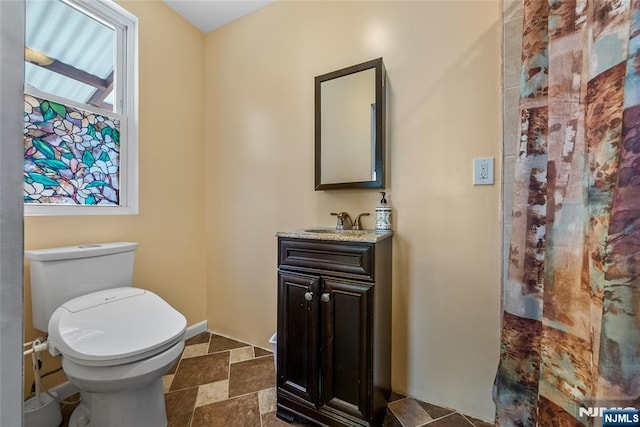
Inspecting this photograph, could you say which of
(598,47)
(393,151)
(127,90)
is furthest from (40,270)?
(598,47)

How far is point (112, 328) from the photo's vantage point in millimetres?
1107

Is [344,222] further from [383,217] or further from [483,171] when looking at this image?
[483,171]

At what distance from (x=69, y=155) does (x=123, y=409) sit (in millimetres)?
1396

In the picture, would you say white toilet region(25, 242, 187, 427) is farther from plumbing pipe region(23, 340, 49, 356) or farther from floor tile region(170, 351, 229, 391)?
floor tile region(170, 351, 229, 391)

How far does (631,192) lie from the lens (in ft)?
1.59

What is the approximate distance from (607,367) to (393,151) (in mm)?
1185

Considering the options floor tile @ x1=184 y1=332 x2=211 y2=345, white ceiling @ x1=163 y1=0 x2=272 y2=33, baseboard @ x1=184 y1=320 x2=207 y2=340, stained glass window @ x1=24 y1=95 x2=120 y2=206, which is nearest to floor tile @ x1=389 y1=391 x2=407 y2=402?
floor tile @ x1=184 y1=332 x2=211 y2=345

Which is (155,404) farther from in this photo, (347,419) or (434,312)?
(434,312)

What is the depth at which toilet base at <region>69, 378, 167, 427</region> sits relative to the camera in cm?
108

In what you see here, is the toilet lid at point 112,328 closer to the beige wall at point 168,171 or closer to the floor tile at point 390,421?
the beige wall at point 168,171

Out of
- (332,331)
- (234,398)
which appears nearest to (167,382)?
(234,398)

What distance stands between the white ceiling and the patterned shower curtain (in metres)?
1.79

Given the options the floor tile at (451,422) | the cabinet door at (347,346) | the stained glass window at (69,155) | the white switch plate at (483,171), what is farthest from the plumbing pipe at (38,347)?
the white switch plate at (483,171)

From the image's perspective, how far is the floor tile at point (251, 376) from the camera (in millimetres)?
1497
